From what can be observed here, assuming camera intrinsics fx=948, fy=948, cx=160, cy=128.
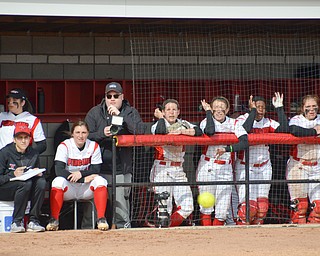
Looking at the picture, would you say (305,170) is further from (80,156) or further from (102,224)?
(80,156)

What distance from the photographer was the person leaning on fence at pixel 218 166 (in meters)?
10.5

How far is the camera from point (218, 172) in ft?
34.8

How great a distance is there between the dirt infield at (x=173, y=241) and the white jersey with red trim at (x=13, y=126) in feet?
3.63

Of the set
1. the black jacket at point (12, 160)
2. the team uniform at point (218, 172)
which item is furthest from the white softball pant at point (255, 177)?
the black jacket at point (12, 160)

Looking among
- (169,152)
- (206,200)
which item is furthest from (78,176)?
(206,200)

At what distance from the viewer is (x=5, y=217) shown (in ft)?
32.9

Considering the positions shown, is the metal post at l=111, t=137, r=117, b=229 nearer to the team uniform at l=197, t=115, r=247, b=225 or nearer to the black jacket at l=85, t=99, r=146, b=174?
the black jacket at l=85, t=99, r=146, b=174

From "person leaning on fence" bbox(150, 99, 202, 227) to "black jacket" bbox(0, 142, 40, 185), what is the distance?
4.53ft

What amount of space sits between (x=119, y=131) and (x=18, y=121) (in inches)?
44.0

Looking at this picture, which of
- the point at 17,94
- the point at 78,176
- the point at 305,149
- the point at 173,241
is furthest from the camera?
the point at 305,149

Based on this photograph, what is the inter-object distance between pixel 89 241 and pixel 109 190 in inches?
44.2

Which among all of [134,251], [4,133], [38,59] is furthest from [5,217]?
[38,59]

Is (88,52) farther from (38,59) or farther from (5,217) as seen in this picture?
(5,217)

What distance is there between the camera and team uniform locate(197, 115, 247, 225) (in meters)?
10.5
